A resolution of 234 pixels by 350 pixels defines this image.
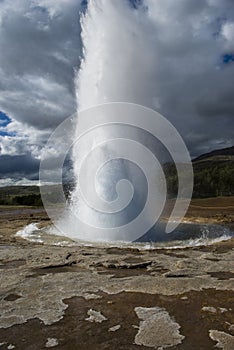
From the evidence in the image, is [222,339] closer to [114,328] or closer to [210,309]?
[210,309]

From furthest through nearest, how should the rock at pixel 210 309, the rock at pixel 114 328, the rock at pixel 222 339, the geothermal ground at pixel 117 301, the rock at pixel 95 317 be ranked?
1. the rock at pixel 210 309
2. the rock at pixel 95 317
3. the rock at pixel 114 328
4. the geothermal ground at pixel 117 301
5. the rock at pixel 222 339

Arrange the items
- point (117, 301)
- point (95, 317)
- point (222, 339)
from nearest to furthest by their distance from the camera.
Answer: point (222, 339), point (95, 317), point (117, 301)

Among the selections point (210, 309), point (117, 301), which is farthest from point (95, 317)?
point (210, 309)

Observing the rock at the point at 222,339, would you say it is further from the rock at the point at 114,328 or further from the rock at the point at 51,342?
the rock at the point at 51,342

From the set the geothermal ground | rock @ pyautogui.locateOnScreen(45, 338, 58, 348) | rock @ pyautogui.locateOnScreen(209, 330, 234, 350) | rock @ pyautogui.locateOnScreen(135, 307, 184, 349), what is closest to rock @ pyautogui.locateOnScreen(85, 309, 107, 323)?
the geothermal ground

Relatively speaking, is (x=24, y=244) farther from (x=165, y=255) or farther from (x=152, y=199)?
(x=152, y=199)

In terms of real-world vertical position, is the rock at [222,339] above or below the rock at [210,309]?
below

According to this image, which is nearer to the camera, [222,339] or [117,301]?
[222,339]

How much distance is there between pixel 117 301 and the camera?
8.70m

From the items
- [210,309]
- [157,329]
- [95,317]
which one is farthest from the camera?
[210,309]

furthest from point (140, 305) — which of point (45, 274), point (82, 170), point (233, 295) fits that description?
point (82, 170)

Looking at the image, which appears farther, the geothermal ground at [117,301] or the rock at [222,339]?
the geothermal ground at [117,301]

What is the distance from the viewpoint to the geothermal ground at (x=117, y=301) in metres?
6.59

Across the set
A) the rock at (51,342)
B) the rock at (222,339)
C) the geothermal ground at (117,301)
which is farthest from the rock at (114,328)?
the rock at (222,339)
